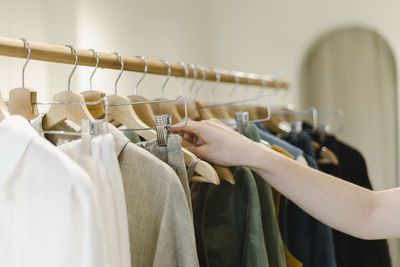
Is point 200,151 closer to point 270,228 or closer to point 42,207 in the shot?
point 270,228

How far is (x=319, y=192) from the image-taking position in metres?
0.97

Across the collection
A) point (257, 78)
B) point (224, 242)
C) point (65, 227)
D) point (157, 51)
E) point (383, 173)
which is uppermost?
point (157, 51)

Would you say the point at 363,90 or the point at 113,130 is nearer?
the point at 113,130

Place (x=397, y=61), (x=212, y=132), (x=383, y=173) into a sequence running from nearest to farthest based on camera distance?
(x=212, y=132) → (x=397, y=61) → (x=383, y=173)

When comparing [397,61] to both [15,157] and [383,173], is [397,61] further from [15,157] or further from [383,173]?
[15,157]

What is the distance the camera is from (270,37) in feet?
10.1

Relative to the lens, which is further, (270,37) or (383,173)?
(270,37)

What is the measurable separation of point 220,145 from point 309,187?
8.2 inches

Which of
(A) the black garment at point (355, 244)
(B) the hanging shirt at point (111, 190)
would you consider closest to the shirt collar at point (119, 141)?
(B) the hanging shirt at point (111, 190)

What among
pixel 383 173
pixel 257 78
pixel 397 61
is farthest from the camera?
pixel 383 173

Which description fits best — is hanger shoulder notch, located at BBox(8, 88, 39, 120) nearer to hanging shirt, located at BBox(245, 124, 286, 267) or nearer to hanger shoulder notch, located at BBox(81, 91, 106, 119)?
hanger shoulder notch, located at BBox(81, 91, 106, 119)

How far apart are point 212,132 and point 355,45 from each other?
2.20m

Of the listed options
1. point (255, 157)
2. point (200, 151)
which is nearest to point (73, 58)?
point (200, 151)

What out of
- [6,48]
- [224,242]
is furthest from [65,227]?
[224,242]
